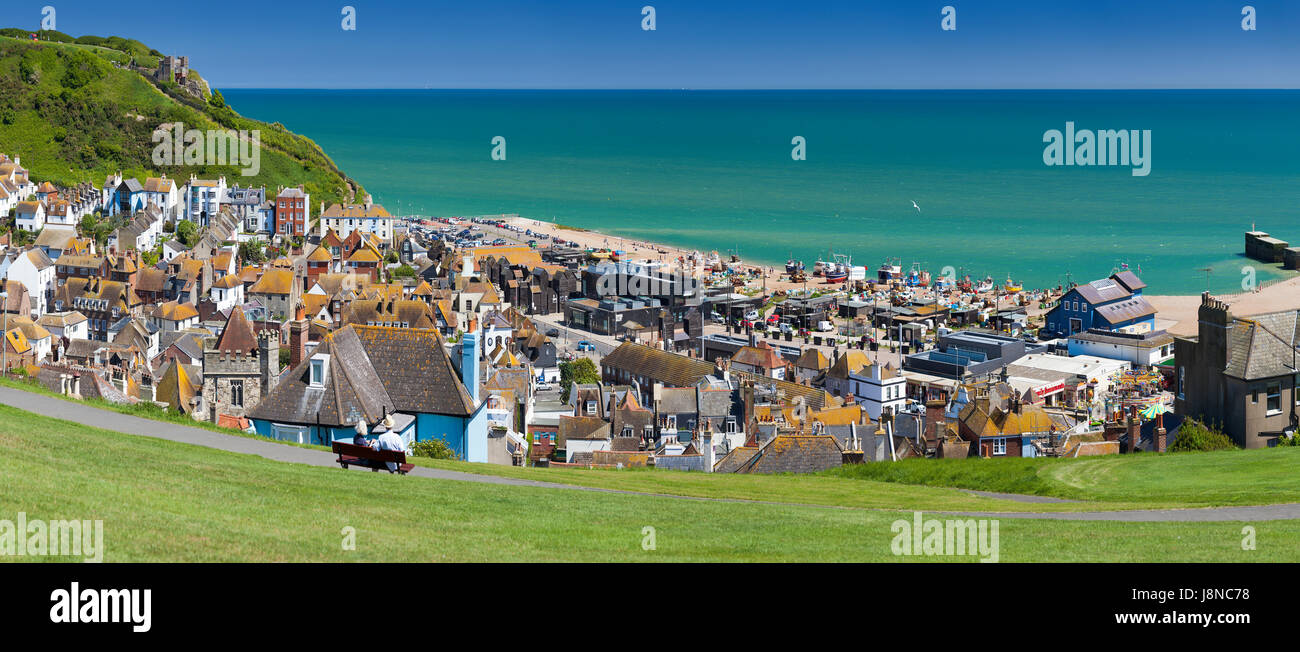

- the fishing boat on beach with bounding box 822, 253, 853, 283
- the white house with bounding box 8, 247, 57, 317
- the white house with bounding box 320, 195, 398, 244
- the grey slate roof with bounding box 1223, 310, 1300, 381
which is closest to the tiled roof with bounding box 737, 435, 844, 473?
the grey slate roof with bounding box 1223, 310, 1300, 381

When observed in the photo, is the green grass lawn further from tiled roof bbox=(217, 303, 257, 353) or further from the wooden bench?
tiled roof bbox=(217, 303, 257, 353)

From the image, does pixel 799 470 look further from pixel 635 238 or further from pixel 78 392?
pixel 635 238

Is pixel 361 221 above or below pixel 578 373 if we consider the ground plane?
above

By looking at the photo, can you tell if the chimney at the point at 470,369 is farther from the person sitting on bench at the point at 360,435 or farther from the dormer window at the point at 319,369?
the person sitting on bench at the point at 360,435

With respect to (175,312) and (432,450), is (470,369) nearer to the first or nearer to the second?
(432,450)

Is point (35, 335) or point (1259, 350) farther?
point (35, 335)

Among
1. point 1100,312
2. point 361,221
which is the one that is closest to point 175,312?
point 361,221
